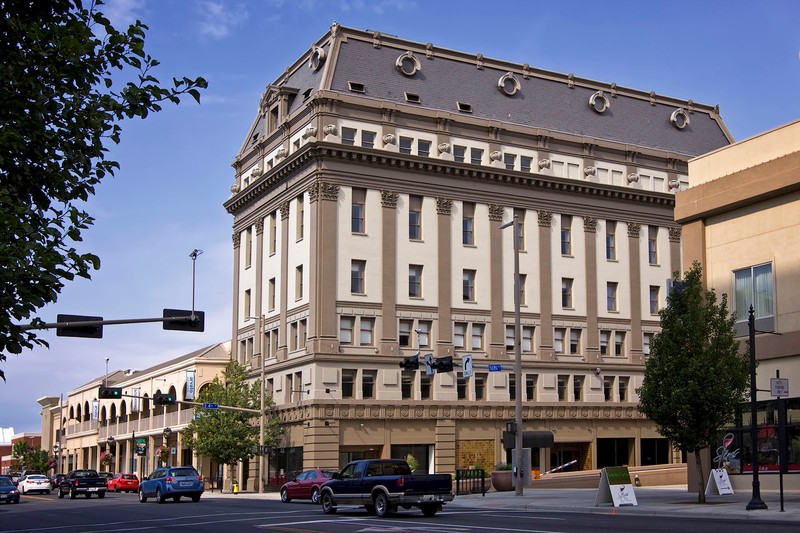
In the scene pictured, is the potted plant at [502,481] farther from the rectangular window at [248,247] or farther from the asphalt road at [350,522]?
the rectangular window at [248,247]

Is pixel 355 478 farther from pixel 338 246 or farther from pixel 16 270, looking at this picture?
pixel 338 246

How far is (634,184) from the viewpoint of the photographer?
3056 inches

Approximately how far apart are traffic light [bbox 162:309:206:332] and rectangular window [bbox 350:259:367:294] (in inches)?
1322

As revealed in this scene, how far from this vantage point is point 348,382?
6512 cm

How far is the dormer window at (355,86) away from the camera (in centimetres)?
6838

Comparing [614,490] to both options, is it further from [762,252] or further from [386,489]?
[762,252]

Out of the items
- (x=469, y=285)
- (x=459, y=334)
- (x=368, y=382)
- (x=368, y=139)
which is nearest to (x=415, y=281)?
(x=469, y=285)

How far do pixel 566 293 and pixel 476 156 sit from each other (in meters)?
12.4

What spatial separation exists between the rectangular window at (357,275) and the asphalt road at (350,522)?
2799cm

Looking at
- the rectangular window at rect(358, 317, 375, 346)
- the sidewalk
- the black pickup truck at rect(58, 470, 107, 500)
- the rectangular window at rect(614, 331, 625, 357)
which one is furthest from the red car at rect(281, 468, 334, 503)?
the rectangular window at rect(614, 331, 625, 357)

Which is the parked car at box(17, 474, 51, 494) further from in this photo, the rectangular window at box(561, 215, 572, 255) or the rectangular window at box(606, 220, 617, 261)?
the rectangular window at box(606, 220, 617, 261)

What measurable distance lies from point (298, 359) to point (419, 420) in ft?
29.4

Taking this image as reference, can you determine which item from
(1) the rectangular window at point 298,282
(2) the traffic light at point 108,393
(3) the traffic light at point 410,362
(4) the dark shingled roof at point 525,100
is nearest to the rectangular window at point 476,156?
(4) the dark shingled roof at point 525,100

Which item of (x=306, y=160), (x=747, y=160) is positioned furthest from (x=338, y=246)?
(x=747, y=160)
